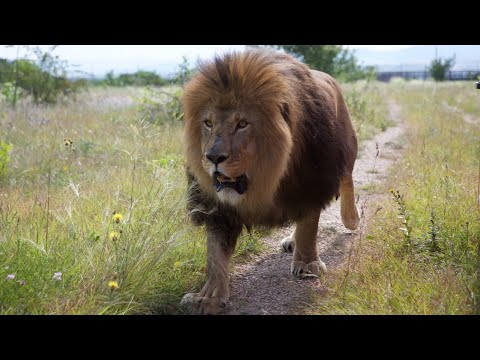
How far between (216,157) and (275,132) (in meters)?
0.42

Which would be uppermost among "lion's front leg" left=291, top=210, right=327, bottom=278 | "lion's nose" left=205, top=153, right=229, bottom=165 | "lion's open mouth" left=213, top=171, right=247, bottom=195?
"lion's nose" left=205, top=153, right=229, bottom=165

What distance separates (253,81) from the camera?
338cm

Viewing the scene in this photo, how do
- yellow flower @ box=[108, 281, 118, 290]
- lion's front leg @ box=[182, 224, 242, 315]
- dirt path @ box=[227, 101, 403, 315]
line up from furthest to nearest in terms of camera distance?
dirt path @ box=[227, 101, 403, 315] < lion's front leg @ box=[182, 224, 242, 315] < yellow flower @ box=[108, 281, 118, 290]

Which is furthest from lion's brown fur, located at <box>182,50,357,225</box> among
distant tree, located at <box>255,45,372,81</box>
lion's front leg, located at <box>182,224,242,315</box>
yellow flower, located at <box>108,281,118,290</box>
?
distant tree, located at <box>255,45,372,81</box>

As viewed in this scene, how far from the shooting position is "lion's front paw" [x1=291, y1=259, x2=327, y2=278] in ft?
13.8

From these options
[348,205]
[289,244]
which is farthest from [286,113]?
[348,205]

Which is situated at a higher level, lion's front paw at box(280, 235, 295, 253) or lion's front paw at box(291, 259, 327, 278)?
lion's front paw at box(291, 259, 327, 278)

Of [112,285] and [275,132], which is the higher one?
[275,132]

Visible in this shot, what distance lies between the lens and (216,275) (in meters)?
3.71

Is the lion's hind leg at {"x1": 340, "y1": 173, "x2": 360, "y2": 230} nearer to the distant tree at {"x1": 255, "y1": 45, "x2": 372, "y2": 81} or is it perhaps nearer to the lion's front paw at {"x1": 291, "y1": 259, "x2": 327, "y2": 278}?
the lion's front paw at {"x1": 291, "y1": 259, "x2": 327, "y2": 278}

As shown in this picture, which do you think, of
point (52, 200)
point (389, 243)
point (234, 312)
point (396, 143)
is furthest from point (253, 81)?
point (396, 143)

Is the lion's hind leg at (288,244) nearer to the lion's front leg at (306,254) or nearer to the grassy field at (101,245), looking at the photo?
the grassy field at (101,245)

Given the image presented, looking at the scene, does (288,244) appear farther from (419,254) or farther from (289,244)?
(419,254)
